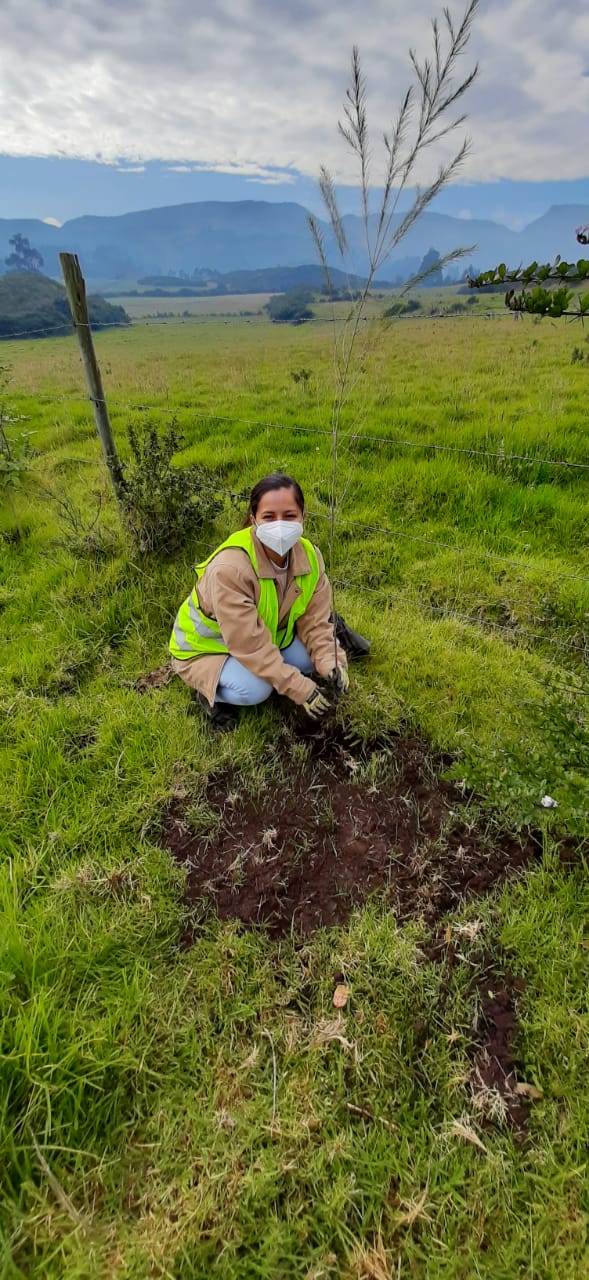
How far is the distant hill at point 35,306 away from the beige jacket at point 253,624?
76.4 m

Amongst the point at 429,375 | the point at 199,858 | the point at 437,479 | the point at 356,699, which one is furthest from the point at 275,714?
the point at 429,375

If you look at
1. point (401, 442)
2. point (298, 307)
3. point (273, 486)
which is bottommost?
point (273, 486)

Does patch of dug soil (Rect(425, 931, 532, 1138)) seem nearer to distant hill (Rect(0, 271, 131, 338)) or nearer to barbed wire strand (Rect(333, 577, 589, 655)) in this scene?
barbed wire strand (Rect(333, 577, 589, 655))

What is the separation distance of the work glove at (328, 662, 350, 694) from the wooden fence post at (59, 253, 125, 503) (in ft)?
7.17

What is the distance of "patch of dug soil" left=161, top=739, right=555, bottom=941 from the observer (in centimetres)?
230

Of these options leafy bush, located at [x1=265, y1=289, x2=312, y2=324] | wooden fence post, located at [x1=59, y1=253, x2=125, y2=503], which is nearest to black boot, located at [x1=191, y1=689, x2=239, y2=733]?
wooden fence post, located at [x1=59, y1=253, x2=125, y2=503]

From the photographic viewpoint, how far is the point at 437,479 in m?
5.16

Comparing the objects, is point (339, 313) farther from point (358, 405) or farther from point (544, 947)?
point (358, 405)

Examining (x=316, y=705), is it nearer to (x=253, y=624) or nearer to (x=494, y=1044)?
(x=253, y=624)

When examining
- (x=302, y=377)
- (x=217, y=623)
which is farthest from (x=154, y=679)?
(x=302, y=377)

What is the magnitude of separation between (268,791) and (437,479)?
3.57m

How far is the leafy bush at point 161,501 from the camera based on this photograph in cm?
410

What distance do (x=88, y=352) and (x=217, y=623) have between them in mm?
2316

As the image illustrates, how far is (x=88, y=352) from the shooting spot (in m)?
3.86
